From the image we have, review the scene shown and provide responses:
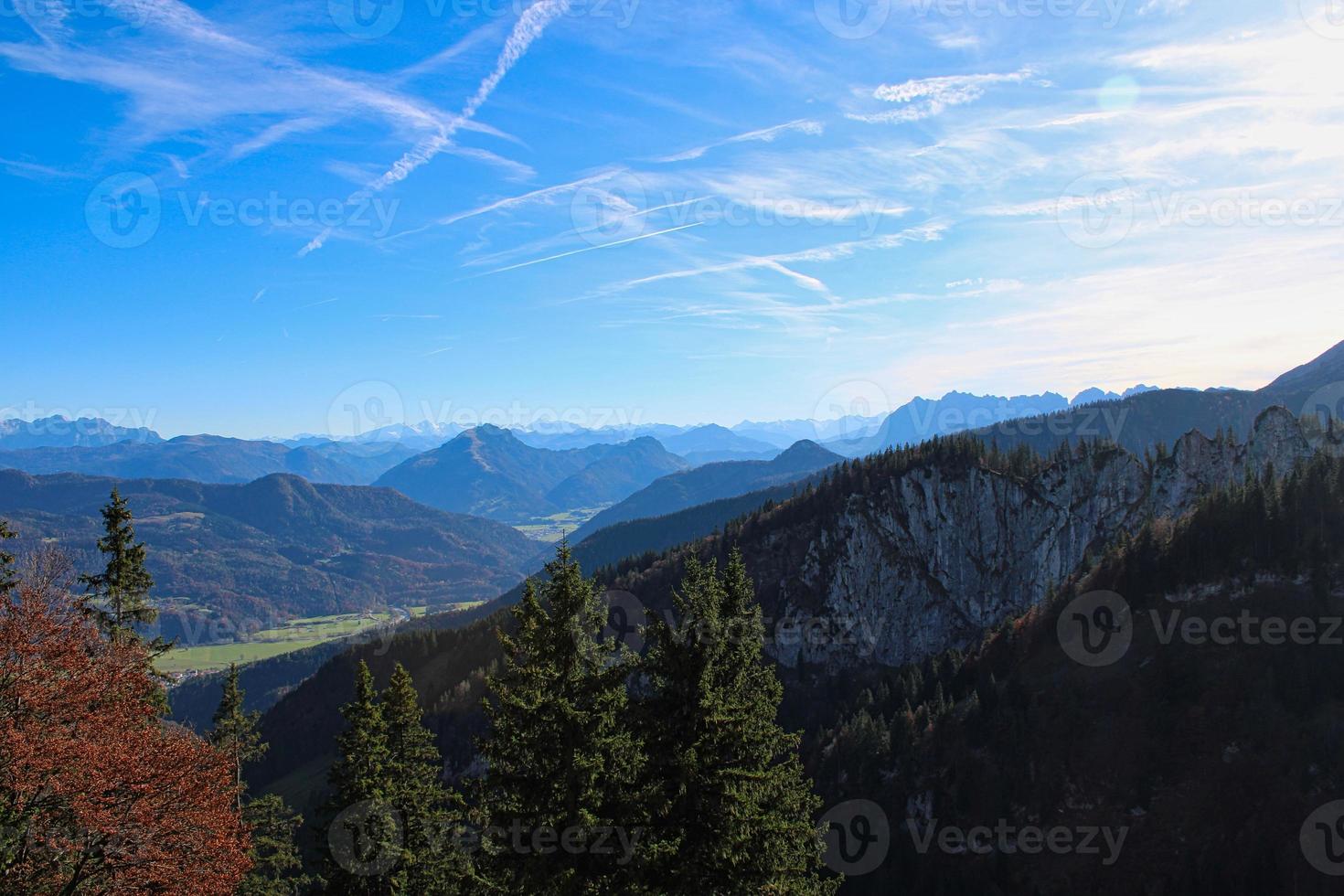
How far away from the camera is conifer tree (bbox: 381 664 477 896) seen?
31.2 metres

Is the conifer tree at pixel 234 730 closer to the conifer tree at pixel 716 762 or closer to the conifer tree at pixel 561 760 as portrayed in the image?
the conifer tree at pixel 561 760

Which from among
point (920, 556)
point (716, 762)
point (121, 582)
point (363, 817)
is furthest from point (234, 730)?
point (920, 556)

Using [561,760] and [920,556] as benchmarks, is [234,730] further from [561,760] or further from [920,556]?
[920,556]

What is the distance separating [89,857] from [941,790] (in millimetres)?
107726

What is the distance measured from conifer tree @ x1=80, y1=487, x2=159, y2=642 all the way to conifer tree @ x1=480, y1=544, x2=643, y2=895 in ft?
66.0

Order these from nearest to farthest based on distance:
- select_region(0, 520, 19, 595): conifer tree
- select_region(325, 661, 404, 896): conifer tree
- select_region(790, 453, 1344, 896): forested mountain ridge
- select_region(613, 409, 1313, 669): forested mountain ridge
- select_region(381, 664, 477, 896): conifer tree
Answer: select_region(0, 520, 19, 595): conifer tree, select_region(325, 661, 404, 896): conifer tree, select_region(381, 664, 477, 896): conifer tree, select_region(790, 453, 1344, 896): forested mountain ridge, select_region(613, 409, 1313, 669): forested mountain ridge

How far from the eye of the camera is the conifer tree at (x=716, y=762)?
20266mm

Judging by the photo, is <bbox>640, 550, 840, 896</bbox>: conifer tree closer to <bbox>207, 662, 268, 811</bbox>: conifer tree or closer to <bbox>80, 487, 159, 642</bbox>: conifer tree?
<bbox>80, 487, 159, 642</bbox>: conifer tree

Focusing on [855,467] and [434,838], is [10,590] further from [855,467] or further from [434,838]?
[855,467]

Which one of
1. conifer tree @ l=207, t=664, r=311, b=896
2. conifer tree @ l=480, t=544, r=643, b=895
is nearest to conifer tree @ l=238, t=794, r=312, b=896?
conifer tree @ l=207, t=664, r=311, b=896

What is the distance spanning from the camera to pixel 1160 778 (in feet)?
287

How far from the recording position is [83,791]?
1858 cm

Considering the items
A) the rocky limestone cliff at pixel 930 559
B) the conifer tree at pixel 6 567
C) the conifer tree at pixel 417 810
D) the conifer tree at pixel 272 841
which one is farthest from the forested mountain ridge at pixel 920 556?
the conifer tree at pixel 6 567

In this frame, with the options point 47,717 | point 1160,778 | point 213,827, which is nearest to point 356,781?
point 213,827
